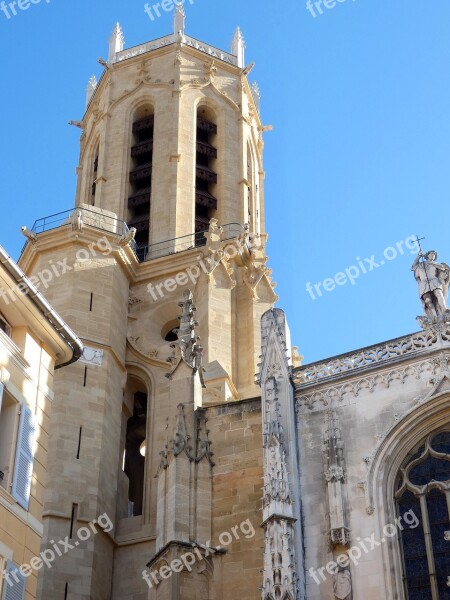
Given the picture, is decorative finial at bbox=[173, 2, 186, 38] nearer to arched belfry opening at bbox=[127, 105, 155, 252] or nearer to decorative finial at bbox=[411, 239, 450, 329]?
arched belfry opening at bbox=[127, 105, 155, 252]

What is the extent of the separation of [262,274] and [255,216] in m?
6.88

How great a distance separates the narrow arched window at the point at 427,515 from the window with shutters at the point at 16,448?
7755 mm

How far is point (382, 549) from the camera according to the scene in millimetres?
22719

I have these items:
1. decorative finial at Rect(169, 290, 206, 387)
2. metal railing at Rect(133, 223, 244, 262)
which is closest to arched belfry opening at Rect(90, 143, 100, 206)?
metal railing at Rect(133, 223, 244, 262)

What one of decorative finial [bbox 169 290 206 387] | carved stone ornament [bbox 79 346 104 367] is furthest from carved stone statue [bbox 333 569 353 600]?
carved stone ornament [bbox 79 346 104 367]

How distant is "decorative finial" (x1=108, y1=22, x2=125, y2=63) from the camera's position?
49.9 m

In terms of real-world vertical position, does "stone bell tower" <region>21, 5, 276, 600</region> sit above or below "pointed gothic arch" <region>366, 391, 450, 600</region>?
above

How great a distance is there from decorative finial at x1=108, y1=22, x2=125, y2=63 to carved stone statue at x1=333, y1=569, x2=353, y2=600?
3183 cm

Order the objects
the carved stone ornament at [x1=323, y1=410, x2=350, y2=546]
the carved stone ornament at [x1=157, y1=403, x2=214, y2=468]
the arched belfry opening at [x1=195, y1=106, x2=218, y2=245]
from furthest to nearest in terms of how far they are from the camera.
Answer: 1. the arched belfry opening at [x1=195, y1=106, x2=218, y2=245]
2. the carved stone ornament at [x1=157, y1=403, x2=214, y2=468]
3. the carved stone ornament at [x1=323, y1=410, x2=350, y2=546]

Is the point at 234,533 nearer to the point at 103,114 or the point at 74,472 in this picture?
the point at 74,472

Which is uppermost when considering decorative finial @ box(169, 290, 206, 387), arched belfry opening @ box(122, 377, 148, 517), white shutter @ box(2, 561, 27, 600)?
arched belfry opening @ box(122, 377, 148, 517)

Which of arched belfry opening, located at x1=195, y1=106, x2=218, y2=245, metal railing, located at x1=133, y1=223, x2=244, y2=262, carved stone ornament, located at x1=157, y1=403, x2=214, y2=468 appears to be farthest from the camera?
arched belfry opening, located at x1=195, y1=106, x2=218, y2=245

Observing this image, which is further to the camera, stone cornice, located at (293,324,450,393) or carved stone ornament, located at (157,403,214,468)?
carved stone ornament, located at (157,403,214,468)

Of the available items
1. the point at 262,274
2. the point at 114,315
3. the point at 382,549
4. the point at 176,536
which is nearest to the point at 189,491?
the point at 176,536
